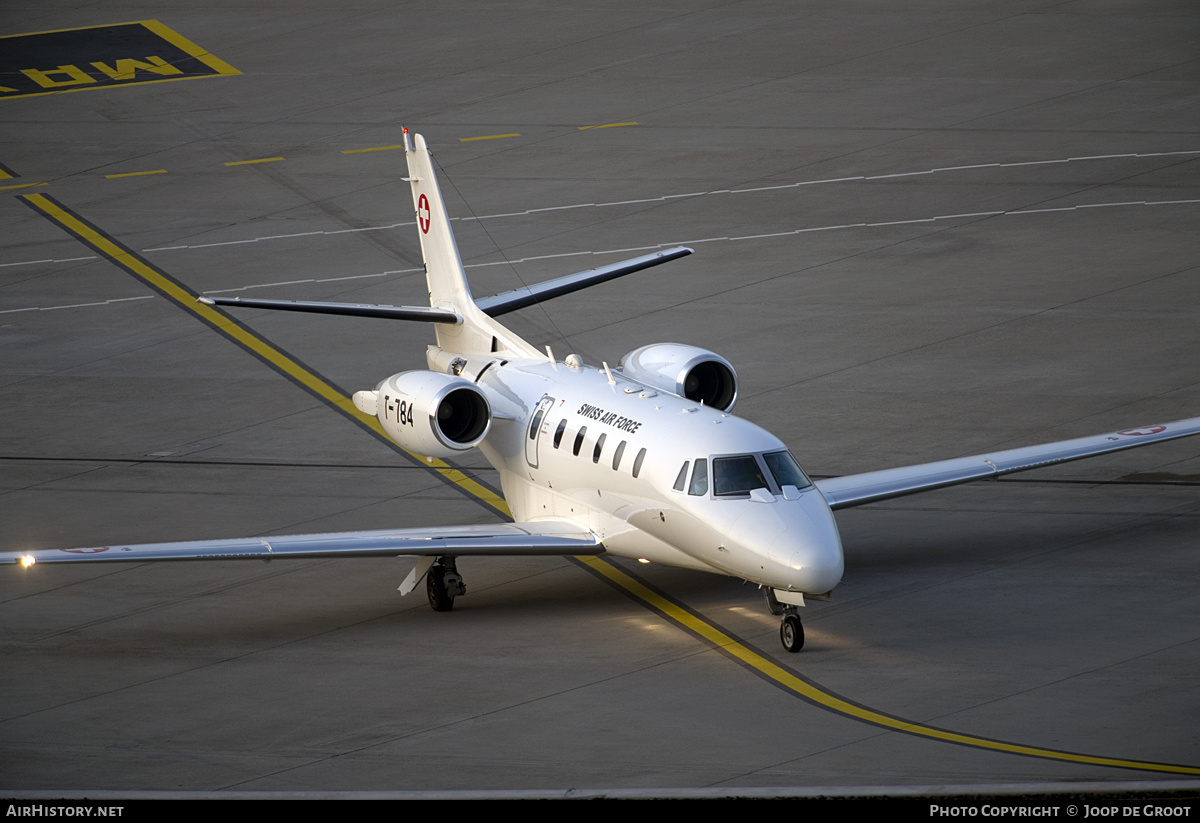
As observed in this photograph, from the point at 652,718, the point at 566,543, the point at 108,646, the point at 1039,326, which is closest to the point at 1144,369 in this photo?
the point at 1039,326

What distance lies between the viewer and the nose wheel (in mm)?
18672

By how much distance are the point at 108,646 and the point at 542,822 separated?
1493 cm

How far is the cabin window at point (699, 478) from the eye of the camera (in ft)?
62.8

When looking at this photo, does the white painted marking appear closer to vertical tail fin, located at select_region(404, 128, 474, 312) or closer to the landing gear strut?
vertical tail fin, located at select_region(404, 128, 474, 312)

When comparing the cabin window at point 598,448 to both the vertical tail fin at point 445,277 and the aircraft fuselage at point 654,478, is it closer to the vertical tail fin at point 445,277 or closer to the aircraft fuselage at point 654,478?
the aircraft fuselage at point 654,478

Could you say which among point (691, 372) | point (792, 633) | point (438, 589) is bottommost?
point (792, 633)

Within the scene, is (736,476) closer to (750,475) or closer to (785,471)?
(750,475)

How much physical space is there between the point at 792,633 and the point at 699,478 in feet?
6.89

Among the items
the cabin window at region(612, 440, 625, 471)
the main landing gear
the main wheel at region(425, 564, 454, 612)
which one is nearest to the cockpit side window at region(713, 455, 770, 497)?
the cabin window at region(612, 440, 625, 471)

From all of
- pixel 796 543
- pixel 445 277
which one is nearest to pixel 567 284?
pixel 445 277

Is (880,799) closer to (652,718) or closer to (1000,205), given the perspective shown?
(652,718)

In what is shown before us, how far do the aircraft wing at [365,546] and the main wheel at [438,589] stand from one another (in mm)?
669

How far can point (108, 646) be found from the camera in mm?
20031

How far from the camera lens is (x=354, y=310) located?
23.9 metres
